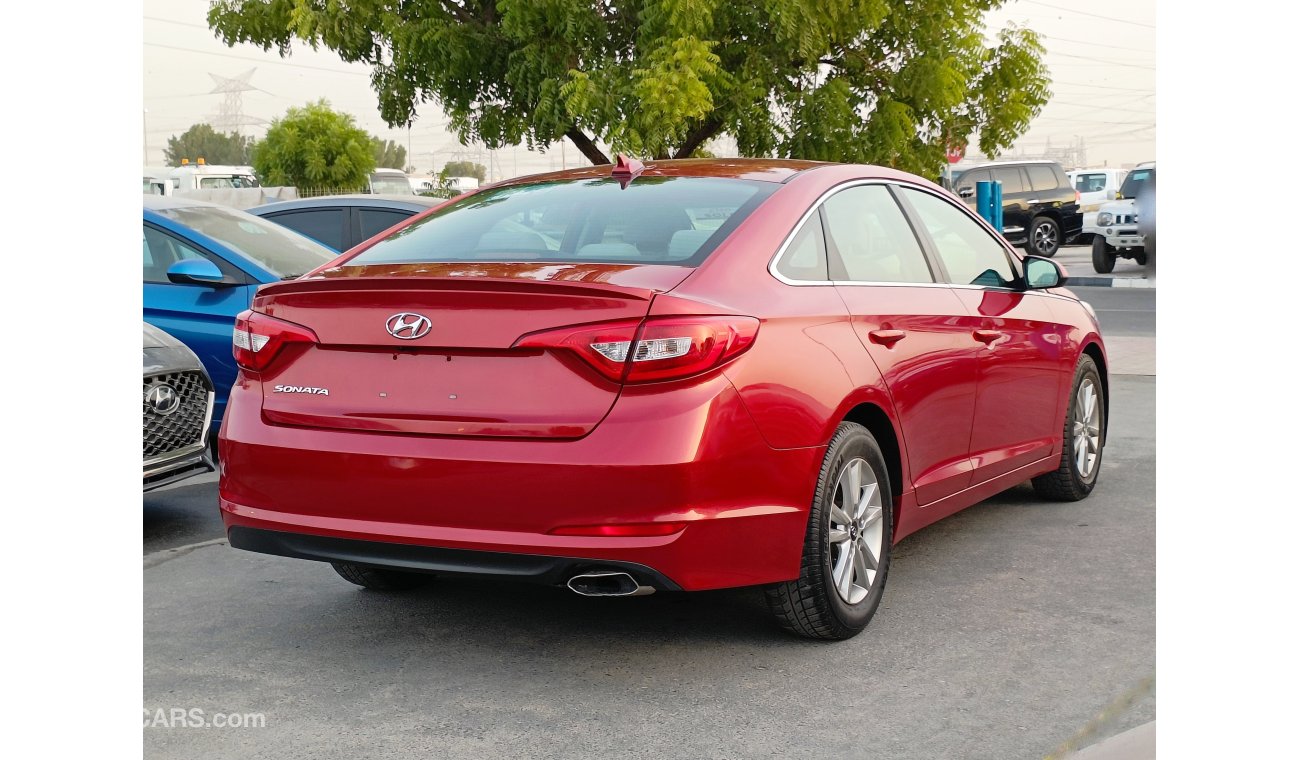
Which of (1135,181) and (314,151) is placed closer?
(1135,181)

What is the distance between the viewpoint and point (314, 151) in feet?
201

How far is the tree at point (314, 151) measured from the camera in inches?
2413

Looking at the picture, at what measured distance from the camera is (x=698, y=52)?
1165 centimetres

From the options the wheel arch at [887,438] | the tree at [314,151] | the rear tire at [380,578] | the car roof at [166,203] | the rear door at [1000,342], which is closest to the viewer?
the wheel arch at [887,438]

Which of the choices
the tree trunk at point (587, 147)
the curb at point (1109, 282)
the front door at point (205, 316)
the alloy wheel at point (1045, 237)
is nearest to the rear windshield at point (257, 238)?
the front door at point (205, 316)

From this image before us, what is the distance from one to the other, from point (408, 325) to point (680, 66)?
837 cm

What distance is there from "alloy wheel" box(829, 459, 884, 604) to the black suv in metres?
25.7

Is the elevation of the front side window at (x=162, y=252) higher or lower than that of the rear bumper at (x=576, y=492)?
higher

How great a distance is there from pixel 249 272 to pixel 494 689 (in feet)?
13.8

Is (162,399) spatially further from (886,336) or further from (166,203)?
(886,336)

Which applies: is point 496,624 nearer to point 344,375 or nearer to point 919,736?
point 344,375

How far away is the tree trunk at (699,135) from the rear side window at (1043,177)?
1742 cm

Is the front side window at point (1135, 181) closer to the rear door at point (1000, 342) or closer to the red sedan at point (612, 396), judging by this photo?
the rear door at point (1000, 342)

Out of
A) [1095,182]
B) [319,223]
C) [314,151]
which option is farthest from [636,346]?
[314,151]
